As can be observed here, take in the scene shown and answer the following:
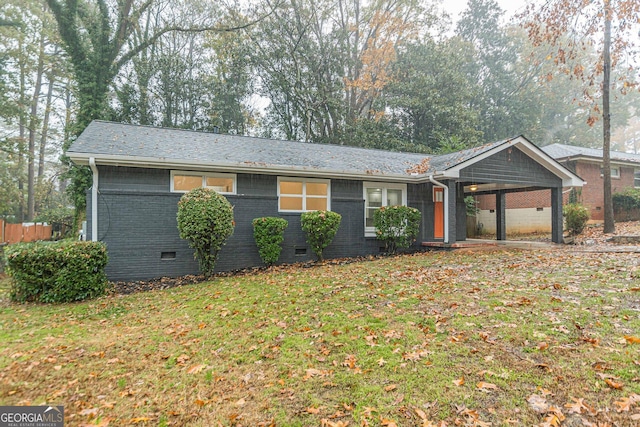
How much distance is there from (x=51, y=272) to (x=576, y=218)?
1652 centimetres

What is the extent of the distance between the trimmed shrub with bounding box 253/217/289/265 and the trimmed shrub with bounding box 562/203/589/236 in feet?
37.9

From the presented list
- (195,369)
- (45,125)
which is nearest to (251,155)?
(195,369)

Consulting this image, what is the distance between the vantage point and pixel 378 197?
11.5 metres

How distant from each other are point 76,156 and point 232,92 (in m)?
15.9

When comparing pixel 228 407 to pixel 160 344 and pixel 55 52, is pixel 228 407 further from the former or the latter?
pixel 55 52

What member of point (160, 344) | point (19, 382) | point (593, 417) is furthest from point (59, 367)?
point (593, 417)

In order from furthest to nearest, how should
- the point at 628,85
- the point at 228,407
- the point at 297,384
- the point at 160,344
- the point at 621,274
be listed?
1. the point at 628,85
2. the point at 621,274
3. the point at 160,344
4. the point at 297,384
5. the point at 228,407

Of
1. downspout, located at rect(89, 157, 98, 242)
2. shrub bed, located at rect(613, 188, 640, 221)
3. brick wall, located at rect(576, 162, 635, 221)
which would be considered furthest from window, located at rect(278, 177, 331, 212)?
shrub bed, located at rect(613, 188, 640, 221)

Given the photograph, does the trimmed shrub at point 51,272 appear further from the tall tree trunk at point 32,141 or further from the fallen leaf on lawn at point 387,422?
the tall tree trunk at point 32,141

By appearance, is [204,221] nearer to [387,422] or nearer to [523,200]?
[387,422]

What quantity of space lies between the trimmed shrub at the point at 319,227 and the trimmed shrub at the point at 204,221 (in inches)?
89.1

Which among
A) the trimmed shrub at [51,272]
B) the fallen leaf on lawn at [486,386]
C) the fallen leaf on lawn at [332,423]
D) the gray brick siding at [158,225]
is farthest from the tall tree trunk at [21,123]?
the fallen leaf on lawn at [486,386]

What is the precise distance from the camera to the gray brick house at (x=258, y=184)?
8.05 meters

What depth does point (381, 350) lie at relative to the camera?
3436mm
